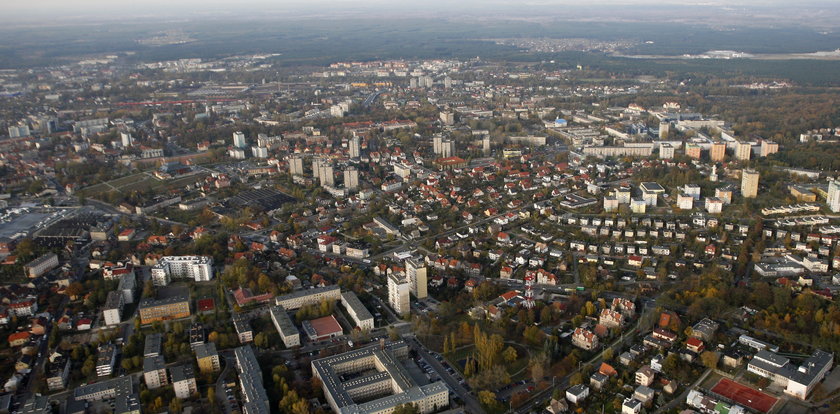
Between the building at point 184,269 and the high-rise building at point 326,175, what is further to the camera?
the high-rise building at point 326,175

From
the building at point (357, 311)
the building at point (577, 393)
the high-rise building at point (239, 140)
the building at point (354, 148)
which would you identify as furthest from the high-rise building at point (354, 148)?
the building at point (577, 393)

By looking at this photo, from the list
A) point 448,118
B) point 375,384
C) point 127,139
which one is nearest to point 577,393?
point 375,384

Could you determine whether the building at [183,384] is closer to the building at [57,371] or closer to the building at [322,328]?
the building at [57,371]

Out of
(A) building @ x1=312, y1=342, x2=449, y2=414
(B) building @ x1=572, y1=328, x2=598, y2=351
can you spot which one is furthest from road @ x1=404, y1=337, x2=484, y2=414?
(B) building @ x1=572, y1=328, x2=598, y2=351

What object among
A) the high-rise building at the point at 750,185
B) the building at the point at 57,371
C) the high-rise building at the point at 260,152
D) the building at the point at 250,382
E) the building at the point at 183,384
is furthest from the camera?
the high-rise building at the point at 260,152

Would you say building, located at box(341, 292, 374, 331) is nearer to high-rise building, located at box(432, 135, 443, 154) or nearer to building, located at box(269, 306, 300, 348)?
building, located at box(269, 306, 300, 348)

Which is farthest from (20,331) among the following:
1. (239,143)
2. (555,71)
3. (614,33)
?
(614,33)

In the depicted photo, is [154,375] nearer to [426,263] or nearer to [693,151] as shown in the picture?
[426,263]
